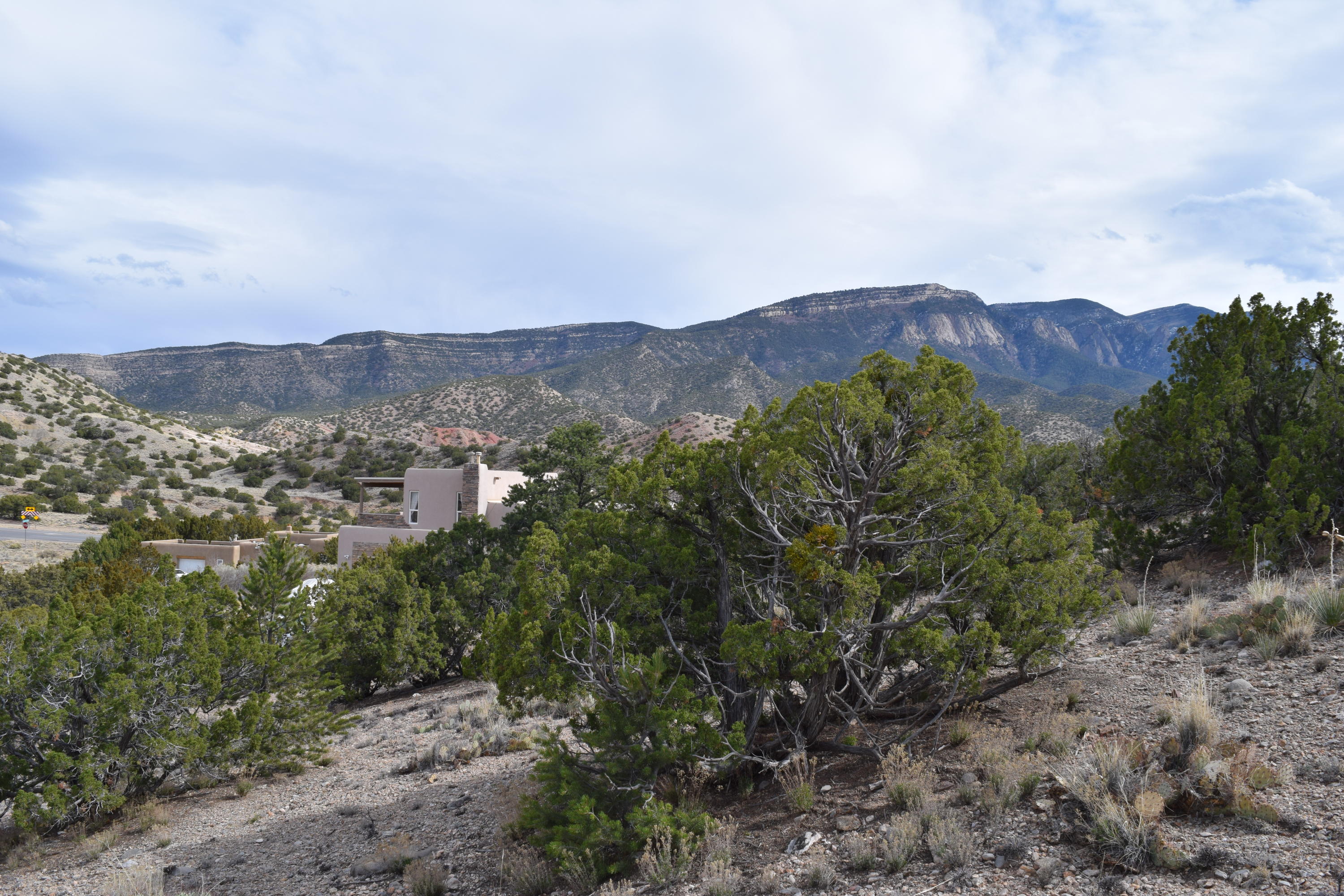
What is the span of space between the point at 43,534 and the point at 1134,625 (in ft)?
173

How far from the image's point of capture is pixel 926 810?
19.5 feet

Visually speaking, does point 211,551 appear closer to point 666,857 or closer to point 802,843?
point 666,857

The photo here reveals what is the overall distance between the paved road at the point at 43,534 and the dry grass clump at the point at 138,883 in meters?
40.0

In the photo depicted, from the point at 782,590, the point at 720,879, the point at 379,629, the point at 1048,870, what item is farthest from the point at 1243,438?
the point at 379,629

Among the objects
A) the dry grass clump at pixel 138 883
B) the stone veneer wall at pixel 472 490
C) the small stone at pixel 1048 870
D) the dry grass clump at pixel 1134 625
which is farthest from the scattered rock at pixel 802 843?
the stone veneer wall at pixel 472 490

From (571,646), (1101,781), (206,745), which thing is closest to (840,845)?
(1101,781)

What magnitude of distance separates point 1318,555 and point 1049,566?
6.84 m

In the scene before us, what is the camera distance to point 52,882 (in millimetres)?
8367

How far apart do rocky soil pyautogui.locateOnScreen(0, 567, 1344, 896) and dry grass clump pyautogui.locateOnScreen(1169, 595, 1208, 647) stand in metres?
0.20

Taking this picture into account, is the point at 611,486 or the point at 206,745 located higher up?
the point at 611,486

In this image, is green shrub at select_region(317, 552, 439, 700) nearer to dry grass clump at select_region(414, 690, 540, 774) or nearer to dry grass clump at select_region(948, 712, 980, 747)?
dry grass clump at select_region(414, 690, 540, 774)

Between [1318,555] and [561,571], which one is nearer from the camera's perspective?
[561,571]

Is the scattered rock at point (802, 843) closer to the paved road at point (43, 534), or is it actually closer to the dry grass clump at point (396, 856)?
the dry grass clump at point (396, 856)

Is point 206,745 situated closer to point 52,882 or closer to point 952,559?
point 52,882
